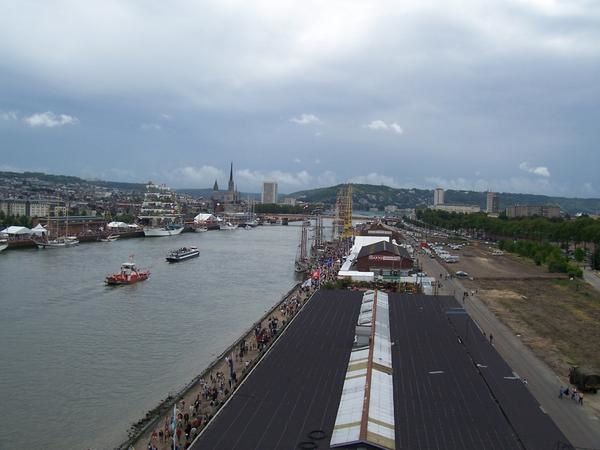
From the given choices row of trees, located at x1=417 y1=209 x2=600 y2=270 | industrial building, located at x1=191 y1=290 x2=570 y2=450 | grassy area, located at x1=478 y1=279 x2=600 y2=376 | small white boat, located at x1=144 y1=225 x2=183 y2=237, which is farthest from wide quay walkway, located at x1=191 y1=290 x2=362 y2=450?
small white boat, located at x1=144 y1=225 x2=183 y2=237

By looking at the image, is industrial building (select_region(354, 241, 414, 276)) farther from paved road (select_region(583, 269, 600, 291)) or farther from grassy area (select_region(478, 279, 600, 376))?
paved road (select_region(583, 269, 600, 291))

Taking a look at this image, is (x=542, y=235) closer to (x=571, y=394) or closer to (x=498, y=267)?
(x=498, y=267)

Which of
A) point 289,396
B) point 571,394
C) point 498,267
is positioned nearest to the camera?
point 289,396

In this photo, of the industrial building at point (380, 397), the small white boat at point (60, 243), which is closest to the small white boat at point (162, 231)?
the small white boat at point (60, 243)

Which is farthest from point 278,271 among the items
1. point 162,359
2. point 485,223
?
point 485,223

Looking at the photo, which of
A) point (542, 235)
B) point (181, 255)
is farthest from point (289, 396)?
point (542, 235)

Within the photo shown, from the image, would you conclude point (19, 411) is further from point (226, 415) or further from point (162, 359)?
point (226, 415)
